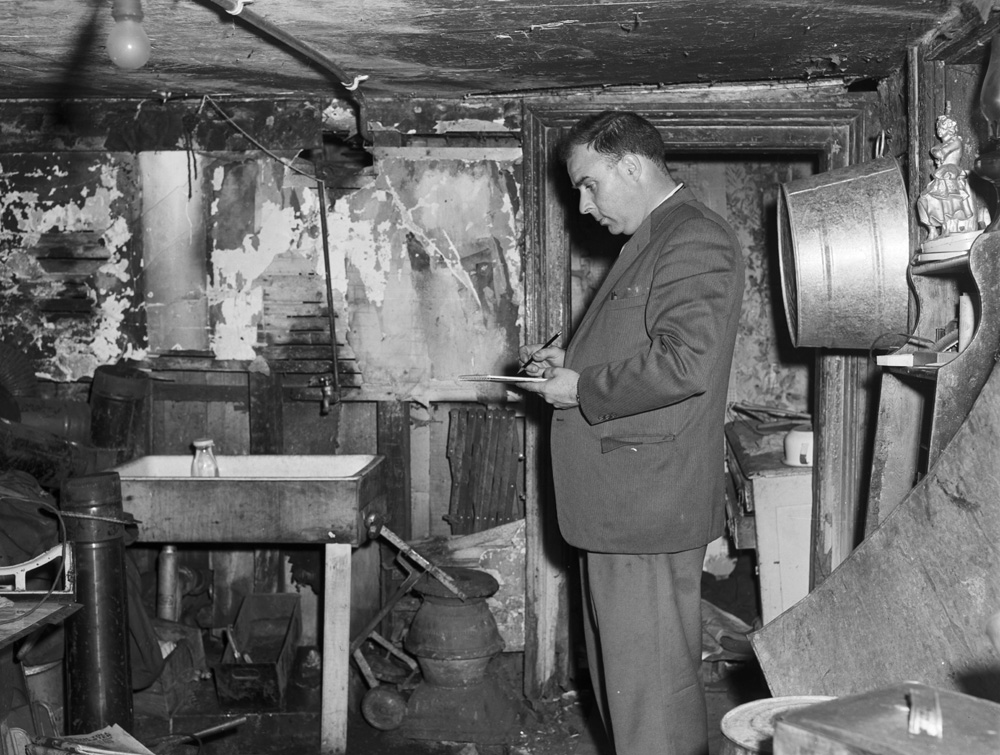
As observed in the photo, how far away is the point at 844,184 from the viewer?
3.24m

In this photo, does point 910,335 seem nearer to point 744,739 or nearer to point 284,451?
point 744,739

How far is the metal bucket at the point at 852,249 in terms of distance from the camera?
315 cm

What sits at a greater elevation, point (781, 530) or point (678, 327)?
point (678, 327)

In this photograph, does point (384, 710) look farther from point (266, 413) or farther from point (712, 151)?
A: point (712, 151)

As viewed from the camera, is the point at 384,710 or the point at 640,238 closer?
the point at 640,238

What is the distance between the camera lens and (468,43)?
10.5ft

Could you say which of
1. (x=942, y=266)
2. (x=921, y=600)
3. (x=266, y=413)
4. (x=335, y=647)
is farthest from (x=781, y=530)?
(x=266, y=413)

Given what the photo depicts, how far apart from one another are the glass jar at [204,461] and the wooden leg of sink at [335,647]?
0.66 metres

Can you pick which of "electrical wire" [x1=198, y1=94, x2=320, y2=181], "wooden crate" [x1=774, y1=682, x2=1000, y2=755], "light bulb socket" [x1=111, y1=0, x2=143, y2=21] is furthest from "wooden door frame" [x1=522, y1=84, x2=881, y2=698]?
"wooden crate" [x1=774, y1=682, x2=1000, y2=755]

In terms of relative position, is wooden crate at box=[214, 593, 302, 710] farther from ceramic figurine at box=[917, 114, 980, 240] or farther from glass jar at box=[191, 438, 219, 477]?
ceramic figurine at box=[917, 114, 980, 240]

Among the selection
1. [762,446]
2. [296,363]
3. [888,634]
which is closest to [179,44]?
[296,363]

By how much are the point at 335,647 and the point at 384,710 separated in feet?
1.24

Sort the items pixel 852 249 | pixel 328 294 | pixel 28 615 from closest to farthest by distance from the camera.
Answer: pixel 28 615, pixel 852 249, pixel 328 294

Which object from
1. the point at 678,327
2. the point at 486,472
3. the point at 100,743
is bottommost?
the point at 100,743
